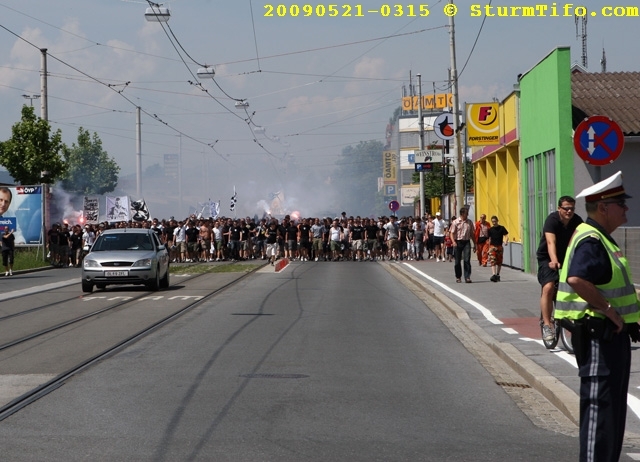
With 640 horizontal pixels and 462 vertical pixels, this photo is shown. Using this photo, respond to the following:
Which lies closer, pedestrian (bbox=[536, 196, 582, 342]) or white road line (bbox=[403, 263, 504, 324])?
pedestrian (bbox=[536, 196, 582, 342])

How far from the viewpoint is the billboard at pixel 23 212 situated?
4069 centimetres

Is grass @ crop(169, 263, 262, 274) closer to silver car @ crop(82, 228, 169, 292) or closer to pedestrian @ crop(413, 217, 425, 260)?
pedestrian @ crop(413, 217, 425, 260)

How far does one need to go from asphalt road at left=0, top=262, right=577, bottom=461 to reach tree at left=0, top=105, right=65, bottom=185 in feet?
101

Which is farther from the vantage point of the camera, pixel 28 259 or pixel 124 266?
pixel 28 259

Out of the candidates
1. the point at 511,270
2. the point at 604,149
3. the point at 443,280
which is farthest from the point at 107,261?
the point at 604,149

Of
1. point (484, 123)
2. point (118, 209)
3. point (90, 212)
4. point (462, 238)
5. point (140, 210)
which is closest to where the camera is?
point (462, 238)

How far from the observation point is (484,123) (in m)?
33.2

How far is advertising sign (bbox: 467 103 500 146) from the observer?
1307 inches

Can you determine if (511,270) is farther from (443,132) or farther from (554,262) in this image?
(554,262)

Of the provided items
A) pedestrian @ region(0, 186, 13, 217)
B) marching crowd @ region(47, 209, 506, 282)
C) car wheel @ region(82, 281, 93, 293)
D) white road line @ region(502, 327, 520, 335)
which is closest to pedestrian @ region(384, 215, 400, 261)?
marching crowd @ region(47, 209, 506, 282)

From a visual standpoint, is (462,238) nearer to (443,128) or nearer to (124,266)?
(124,266)

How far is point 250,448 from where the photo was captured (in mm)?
7094

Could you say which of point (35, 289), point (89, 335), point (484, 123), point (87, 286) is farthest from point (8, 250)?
point (89, 335)

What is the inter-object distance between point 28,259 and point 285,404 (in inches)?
1315
